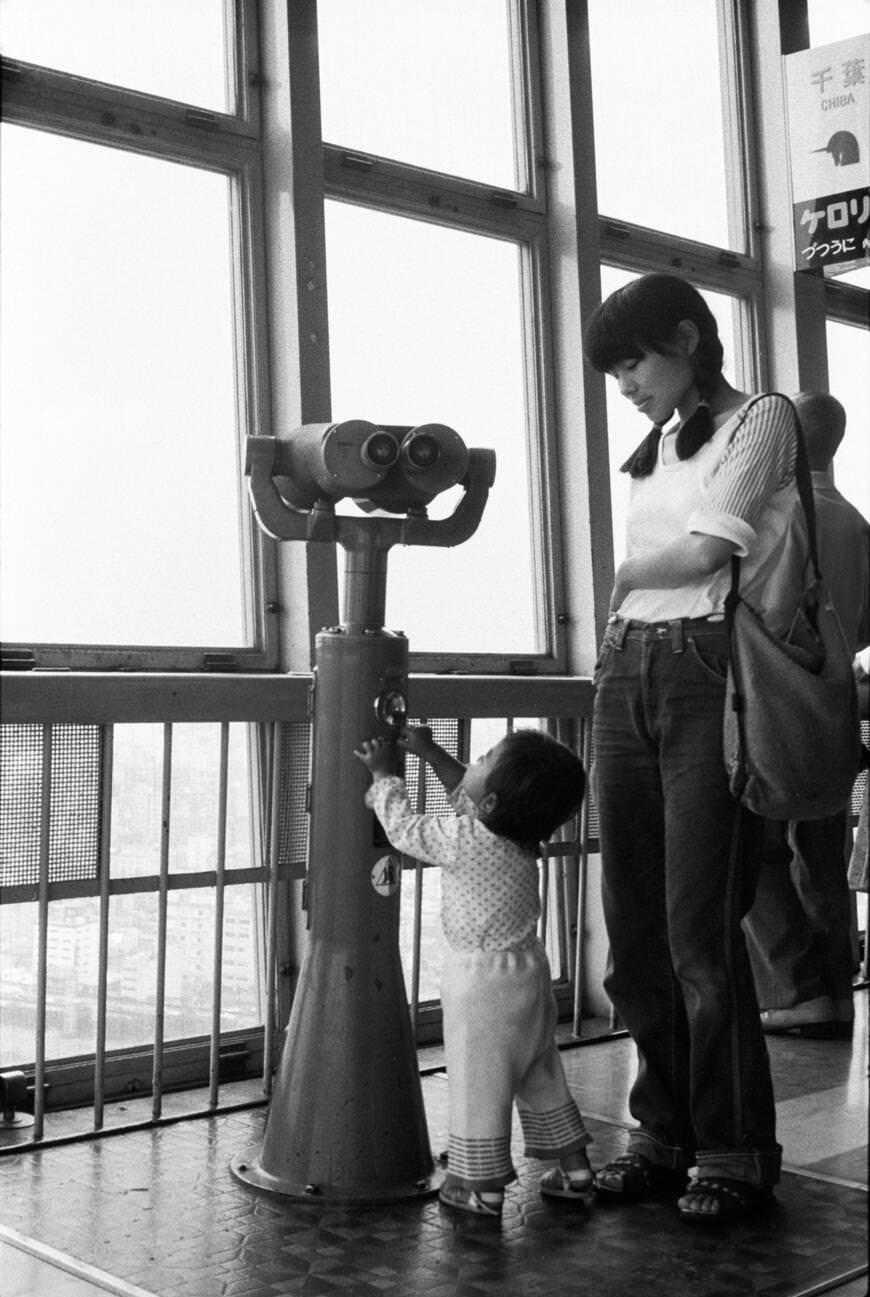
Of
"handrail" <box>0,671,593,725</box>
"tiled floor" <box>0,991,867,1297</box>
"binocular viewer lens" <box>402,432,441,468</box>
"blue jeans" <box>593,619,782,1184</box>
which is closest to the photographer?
"tiled floor" <box>0,991,867,1297</box>

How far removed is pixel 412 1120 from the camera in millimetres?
2752

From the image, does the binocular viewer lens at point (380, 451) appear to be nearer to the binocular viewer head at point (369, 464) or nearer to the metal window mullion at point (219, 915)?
the binocular viewer head at point (369, 464)

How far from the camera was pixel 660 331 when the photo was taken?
257cm

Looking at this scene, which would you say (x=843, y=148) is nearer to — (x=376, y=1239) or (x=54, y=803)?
(x=54, y=803)

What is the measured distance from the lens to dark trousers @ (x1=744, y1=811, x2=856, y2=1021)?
4.00 metres

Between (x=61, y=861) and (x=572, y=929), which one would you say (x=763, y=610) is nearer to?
(x=61, y=861)

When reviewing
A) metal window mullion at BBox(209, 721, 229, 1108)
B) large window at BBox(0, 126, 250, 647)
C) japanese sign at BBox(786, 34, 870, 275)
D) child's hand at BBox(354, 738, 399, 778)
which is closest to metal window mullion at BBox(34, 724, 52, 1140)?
metal window mullion at BBox(209, 721, 229, 1108)

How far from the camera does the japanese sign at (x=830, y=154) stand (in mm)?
4867

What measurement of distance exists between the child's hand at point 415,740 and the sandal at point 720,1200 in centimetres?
83

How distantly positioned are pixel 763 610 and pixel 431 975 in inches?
79.8

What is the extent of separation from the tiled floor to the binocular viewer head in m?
1.22

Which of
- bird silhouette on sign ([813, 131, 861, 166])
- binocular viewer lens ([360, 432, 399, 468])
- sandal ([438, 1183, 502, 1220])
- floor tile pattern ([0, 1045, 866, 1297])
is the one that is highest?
bird silhouette on sign ([813, 131, 861, 166])

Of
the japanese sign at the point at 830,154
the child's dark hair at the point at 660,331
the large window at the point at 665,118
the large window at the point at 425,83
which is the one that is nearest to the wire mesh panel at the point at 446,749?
the child's dark hair at the point at 660,331

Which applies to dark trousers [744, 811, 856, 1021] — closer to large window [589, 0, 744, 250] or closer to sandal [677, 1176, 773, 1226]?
sandal [677, 1176, 773, 1226]
